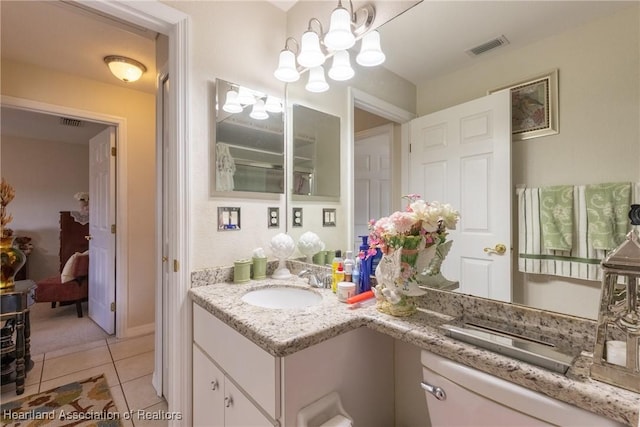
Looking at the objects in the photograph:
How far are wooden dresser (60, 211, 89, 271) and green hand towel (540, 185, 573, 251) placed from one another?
185 inches

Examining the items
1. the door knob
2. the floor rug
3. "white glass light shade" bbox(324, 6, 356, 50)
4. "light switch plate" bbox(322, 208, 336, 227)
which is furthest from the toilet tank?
the floor rug

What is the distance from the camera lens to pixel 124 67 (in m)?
2.23

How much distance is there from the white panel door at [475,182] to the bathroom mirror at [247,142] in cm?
84

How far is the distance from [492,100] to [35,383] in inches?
122

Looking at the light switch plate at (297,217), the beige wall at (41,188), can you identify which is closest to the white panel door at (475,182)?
the light switch plate at (297,217)

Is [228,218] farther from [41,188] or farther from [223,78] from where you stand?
[41,188]

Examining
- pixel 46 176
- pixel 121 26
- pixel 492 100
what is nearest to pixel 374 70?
pixel 492 100

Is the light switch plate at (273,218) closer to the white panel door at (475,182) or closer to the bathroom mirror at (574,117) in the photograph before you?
the white panel door at (475,182)

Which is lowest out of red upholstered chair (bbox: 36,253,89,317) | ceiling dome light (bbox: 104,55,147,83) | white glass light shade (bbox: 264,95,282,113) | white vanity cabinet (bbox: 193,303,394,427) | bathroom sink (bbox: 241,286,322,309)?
red upholstered chair (bbox: 36,253,89,317)

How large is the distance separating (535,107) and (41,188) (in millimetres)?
6102

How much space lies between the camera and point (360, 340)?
0.99 metres

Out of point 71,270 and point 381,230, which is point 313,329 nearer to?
point 381,230

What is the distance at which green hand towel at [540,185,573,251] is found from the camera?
30.6 inches

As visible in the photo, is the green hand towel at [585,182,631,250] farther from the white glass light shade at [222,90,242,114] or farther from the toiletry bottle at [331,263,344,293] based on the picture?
the white glass light shade at [222,90,242,114]
